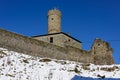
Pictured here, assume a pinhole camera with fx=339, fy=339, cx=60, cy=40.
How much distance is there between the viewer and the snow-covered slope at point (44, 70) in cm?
2322

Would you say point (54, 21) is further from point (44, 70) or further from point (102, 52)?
point (44, 70)

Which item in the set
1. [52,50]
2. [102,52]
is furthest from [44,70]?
[102,52]

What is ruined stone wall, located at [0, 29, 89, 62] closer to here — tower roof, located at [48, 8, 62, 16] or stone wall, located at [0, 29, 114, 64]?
stone wall, located at [0, 29, 114, 64]

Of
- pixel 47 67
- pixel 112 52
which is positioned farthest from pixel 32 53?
pixel 112 52

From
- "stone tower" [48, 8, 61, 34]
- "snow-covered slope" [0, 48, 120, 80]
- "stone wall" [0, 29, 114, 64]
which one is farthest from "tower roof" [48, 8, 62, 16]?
"snow-covered slope" [0, 48, 120, 80]

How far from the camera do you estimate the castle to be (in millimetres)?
34938

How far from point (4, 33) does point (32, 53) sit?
4.22m

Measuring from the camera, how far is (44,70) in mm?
25797

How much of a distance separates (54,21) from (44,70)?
3357 centimetres

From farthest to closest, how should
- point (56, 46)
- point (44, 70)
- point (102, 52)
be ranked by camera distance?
point (102, 52), point (56, 46), point (44, 70)

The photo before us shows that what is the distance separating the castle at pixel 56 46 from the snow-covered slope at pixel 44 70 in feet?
20.1

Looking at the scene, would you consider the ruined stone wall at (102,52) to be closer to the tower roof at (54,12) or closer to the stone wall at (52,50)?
the stone wall at (52,50)

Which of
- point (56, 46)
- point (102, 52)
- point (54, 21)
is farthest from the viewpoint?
point (54, 21)

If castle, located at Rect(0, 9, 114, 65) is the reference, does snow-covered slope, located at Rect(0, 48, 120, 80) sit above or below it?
below
